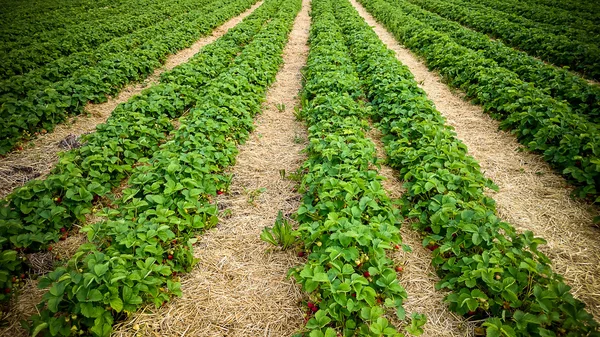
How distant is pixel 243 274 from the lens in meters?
3.33


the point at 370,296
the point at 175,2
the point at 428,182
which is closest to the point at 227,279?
the point at 370,296

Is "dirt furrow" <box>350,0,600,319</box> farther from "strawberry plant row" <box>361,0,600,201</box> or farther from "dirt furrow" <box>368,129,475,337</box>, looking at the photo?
"dirt furrow" <box>368,129,475,337</box>

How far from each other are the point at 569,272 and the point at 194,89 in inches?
293

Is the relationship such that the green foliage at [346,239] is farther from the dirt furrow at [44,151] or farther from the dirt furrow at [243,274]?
the dirt furrow at [44,151]

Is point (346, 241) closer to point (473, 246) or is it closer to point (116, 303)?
point (473, 246)

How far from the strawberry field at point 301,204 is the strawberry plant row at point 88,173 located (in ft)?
0.10

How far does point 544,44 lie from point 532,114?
732 centimetres

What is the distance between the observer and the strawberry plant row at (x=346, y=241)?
2.53 m

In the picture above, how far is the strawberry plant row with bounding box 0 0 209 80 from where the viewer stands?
869 centimetres

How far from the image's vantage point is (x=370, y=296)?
2576 millimetres

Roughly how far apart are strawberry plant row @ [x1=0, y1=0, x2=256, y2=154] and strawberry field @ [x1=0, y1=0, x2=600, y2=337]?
5 cm

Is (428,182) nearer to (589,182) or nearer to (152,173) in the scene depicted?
(589,182)

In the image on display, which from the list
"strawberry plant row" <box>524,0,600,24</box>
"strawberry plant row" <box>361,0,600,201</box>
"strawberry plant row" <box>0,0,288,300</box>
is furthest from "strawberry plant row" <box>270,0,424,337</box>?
"strawberry plant row" <box>524,0,600,24</box>

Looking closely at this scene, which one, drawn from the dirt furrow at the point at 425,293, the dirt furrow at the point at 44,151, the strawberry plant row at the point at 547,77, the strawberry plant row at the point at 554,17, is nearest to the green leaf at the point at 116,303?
the dirt furrow at the point at 425,293
